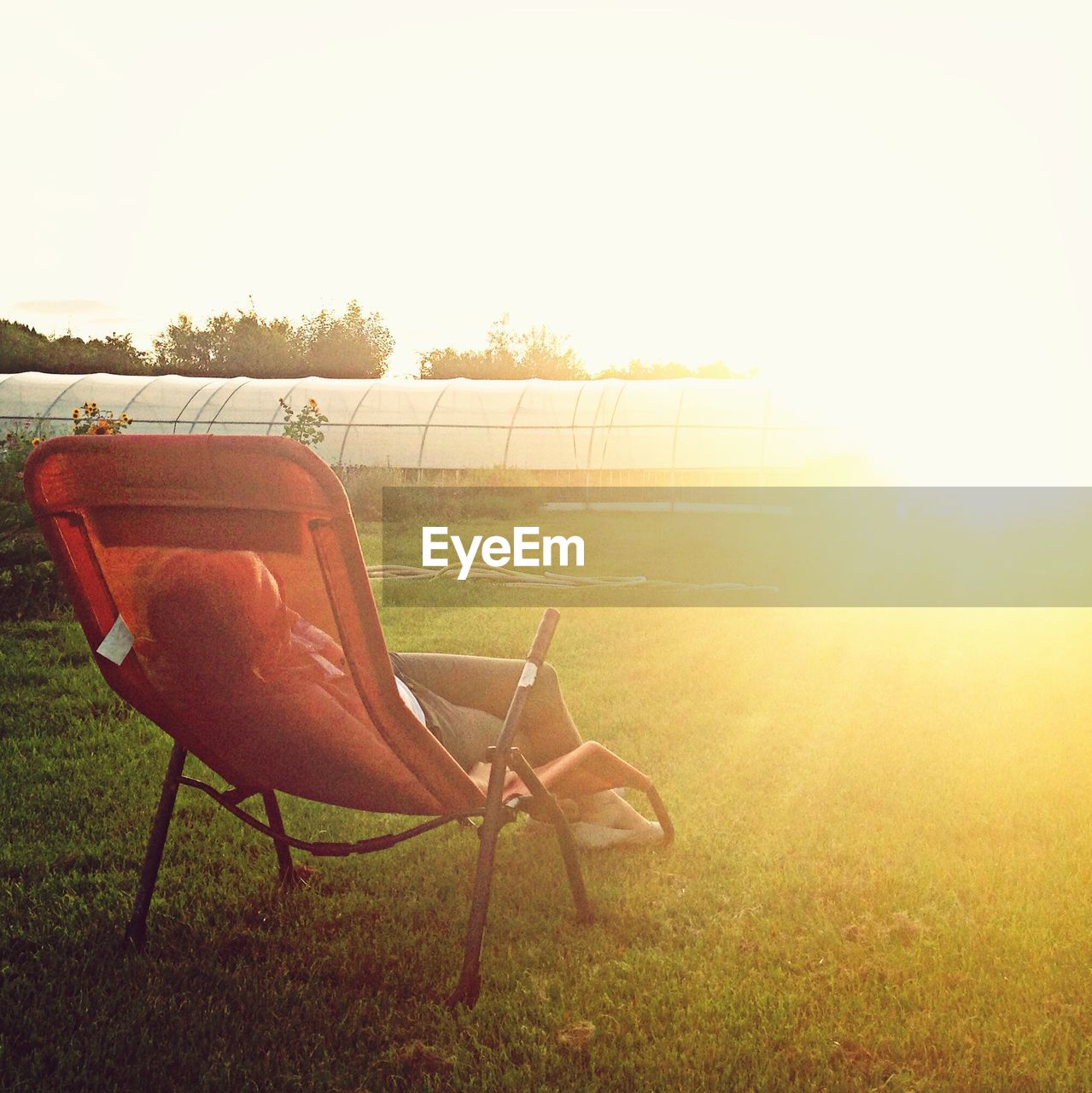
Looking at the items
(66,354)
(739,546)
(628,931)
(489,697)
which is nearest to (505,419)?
(739,546)

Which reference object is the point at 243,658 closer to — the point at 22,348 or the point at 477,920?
the point at 477,920

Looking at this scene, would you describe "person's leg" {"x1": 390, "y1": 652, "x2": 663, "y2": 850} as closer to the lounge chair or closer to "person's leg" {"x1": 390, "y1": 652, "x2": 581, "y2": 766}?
"person's leg" {"x1": 390, "y1": 652, "x2": 581, "y2": 766}

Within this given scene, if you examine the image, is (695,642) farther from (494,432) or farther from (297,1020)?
(494,432)

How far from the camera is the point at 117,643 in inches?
102

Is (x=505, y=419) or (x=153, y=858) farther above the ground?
(x=505, y=419)

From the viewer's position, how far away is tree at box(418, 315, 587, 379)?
4188cm

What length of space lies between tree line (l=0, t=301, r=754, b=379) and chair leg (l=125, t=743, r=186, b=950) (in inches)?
1374

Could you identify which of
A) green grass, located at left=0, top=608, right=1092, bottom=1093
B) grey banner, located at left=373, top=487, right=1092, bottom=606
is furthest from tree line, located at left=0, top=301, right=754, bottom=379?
green grass, located at left=0, top=608, right=1092, bottom=1093

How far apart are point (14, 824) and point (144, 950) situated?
115 cm

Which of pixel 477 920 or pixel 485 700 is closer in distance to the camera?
pixel 477 920

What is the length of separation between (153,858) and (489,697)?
1028 millimetres

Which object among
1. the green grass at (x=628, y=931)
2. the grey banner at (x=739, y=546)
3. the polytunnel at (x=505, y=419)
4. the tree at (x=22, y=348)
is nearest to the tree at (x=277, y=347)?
the tree at (x=22, y=348)

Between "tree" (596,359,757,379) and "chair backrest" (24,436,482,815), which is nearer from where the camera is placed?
"chair backrest" (24,436,482,815)

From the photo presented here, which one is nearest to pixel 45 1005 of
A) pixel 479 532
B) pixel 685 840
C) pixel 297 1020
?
pixel 297 1020
